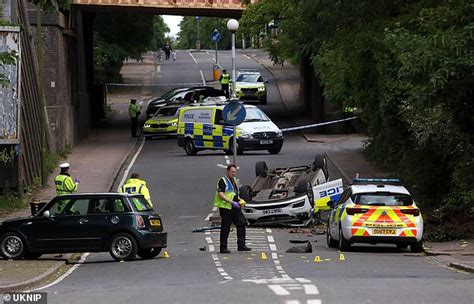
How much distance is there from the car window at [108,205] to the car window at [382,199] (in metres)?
4.65

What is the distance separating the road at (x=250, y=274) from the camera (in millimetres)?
14375

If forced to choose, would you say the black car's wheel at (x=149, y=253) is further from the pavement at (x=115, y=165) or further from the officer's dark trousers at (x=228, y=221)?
the pavement at (x=115, y=165)

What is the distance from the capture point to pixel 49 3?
23391mm

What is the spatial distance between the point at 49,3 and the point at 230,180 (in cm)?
520

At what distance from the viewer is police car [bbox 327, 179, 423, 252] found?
2255cm

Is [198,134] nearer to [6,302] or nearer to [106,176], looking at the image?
[106,176]

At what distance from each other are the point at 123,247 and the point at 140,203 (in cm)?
103

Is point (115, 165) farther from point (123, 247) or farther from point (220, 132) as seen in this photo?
point (123, 247)

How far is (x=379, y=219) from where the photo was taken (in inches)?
886

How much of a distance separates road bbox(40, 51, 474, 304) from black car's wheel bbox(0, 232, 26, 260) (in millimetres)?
1260

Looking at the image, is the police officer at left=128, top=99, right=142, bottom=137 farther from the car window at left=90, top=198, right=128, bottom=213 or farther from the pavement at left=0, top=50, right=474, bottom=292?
the car window at left=90, top=198, right=128, bottom=213

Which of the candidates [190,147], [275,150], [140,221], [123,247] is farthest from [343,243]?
[190,147]

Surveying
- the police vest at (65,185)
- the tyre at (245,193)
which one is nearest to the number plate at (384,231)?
the tyre at (245,193)

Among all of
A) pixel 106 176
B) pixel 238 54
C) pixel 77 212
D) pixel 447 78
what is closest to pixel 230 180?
pixel 77 212
